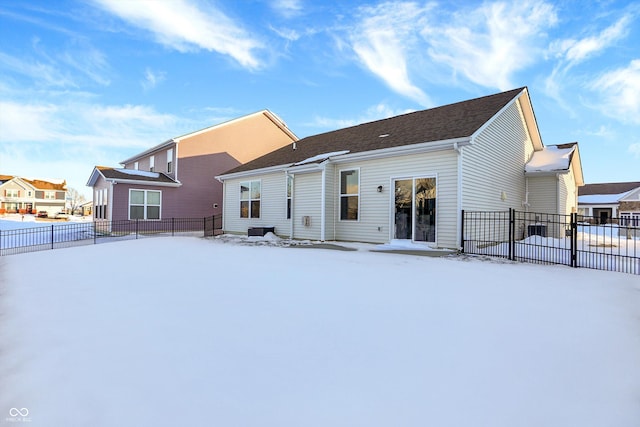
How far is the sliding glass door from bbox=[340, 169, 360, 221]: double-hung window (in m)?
1.54

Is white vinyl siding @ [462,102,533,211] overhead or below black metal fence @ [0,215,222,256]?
overhead

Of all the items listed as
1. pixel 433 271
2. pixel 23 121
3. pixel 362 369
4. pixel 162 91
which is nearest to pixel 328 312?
pixel 362 369

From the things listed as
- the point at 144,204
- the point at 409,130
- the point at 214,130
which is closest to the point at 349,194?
the point at 409,130

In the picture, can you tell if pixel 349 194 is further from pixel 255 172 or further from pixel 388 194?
pixel 255 172

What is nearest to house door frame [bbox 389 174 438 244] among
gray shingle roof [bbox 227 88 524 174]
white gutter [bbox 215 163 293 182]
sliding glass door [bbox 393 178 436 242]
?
sliding glass door [bbox 393 178 436 242]

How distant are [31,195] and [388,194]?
6218cm

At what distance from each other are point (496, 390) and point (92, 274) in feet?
22.9

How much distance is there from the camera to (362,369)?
238 centimetres

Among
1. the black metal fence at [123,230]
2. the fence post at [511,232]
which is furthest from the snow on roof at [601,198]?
the black metal fence at [123,230]

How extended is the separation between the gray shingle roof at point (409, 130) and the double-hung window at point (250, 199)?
0.82 m

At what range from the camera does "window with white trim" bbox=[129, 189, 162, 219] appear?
1699 cm

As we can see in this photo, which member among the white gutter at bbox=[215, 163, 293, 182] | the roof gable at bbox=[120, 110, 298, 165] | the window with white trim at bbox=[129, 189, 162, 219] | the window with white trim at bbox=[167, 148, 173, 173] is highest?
the roof gable at bbox=[120, 110, 298, 165]

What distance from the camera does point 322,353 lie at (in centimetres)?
265

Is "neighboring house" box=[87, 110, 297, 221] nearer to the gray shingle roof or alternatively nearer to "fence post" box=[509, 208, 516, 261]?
the gray shingle roof
